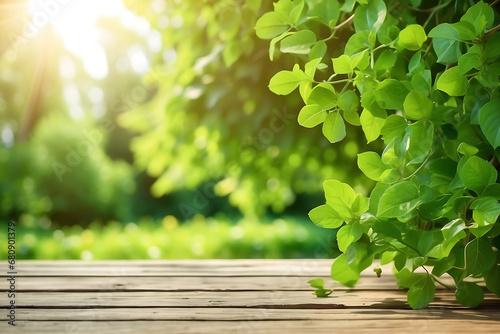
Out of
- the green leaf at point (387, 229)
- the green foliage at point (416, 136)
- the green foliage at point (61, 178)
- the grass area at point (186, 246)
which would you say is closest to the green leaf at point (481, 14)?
the green foliage at point (416, 136)

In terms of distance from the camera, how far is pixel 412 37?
76 centimetres

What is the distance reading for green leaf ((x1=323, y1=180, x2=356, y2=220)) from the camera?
29.9 inches

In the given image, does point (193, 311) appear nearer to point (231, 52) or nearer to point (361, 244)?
point (361, 244)

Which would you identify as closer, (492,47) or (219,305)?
(492,47)

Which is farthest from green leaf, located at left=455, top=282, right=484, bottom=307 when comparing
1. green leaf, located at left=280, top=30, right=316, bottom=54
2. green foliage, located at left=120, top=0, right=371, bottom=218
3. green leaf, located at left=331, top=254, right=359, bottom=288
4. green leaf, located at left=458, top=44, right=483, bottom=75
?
green foliage, located at left=120, top=0, right=371, bottom=218

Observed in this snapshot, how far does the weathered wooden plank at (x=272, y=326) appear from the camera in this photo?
0.74 metres

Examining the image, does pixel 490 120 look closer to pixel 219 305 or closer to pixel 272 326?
pixel 272 326

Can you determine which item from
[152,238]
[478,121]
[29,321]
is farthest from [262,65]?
[152,238]

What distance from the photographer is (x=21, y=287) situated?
1.10m

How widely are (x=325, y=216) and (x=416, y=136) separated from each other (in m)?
0.20

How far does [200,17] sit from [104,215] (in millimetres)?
6064

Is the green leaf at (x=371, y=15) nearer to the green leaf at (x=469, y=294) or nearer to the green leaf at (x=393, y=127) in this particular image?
the green leaf at (x=393, y=127)

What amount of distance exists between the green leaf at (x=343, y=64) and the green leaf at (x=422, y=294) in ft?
1.37

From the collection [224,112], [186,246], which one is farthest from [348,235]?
[186,246]
